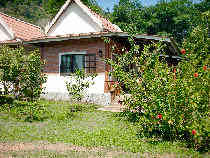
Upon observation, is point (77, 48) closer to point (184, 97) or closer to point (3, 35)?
point (184, 97)

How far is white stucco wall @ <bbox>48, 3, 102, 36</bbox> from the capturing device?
561 inches

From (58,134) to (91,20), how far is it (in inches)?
399

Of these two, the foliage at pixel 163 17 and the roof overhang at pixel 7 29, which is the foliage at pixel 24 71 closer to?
the roof overhang at pixel 7 29

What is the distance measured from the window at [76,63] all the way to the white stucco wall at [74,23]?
2.87 m

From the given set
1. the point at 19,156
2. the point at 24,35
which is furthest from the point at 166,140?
the point at 24,35

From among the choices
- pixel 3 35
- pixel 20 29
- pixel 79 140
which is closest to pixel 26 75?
pixel 79 140

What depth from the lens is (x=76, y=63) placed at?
40.0 feet

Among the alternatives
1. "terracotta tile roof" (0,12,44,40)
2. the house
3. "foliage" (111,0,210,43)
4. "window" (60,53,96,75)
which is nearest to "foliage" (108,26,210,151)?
the house

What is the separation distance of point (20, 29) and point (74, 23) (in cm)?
601

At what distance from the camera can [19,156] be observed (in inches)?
163

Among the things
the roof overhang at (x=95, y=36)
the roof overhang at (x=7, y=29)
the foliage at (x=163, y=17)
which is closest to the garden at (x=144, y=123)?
the roof overhang at (x=95, y=36)

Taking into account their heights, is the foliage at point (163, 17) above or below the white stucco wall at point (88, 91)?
above

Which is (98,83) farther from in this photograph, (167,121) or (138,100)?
(167,121)

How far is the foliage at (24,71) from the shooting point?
7766 millimetres
